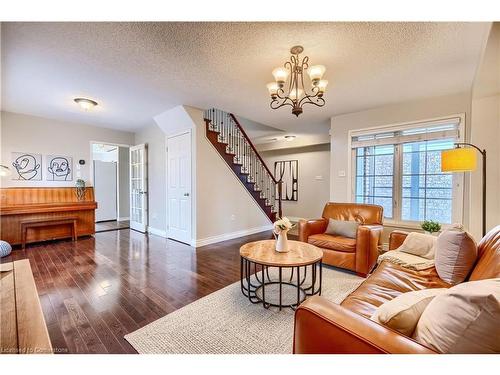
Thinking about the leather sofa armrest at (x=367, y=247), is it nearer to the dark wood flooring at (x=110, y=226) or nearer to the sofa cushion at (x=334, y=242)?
the sofa cushion at (x=334, y=242)

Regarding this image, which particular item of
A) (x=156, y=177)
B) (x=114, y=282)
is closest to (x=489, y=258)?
(x=114, y=282)

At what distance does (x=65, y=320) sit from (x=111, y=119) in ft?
13.5

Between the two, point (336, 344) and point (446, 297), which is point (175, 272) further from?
point (446, 297)

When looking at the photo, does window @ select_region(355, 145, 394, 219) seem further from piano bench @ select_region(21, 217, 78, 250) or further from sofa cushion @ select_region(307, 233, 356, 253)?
piano bench @ select_region(21, 217, 78, 250)

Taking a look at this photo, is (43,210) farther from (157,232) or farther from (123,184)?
(123,184)

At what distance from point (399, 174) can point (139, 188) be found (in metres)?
5.53

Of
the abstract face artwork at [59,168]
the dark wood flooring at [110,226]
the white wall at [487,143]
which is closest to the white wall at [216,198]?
the dark wood flooring at [110,226]

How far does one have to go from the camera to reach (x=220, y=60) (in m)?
2.42

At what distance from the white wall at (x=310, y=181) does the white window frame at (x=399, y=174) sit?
1770 mm

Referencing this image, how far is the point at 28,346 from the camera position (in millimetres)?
928

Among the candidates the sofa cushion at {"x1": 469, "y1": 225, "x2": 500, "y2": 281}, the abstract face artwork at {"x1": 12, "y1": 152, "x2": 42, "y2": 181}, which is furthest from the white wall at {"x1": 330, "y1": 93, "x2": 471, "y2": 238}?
the abstract face artwork at {"x1": 12, "y1": 152, "x2": 42, "y2": 181}

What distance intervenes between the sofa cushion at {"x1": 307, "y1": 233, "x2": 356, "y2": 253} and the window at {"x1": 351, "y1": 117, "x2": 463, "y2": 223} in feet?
5.18

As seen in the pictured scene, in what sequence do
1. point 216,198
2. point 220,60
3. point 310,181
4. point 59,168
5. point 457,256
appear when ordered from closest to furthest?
point 457,256
point 220,60
point 216,198
point 59,168
point 310,181
